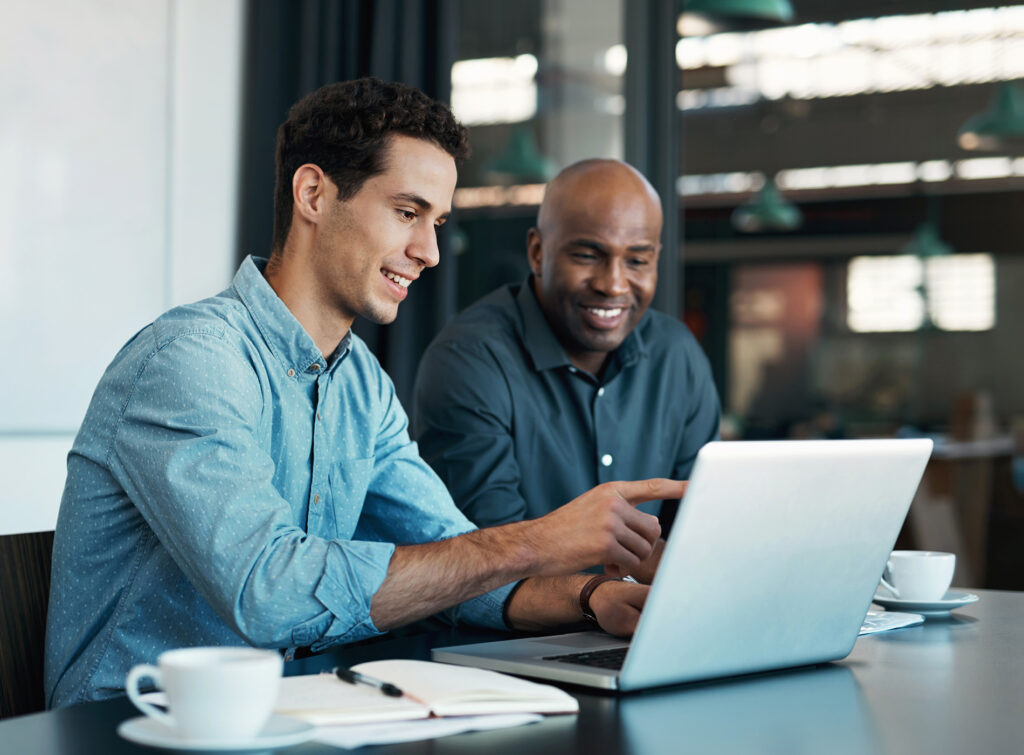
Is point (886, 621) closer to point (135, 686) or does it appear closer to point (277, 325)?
point (277, 325)

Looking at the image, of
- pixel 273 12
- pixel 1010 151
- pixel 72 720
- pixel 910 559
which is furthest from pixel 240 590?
pixel 1010 151

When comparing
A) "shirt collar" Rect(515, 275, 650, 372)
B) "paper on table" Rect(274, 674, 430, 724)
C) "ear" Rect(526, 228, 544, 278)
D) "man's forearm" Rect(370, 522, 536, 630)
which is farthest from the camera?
"ear" Rect(526, 228, 544, 278)

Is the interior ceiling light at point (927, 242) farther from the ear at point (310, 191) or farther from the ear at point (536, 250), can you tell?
the ear at point (310, 191)

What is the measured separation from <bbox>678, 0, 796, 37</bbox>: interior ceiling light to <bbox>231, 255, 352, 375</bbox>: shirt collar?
7.26 ft

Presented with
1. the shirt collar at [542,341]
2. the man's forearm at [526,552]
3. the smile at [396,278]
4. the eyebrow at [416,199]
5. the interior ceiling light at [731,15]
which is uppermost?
the interior ceiling light at [731,15]

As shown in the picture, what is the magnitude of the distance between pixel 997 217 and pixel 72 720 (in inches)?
130

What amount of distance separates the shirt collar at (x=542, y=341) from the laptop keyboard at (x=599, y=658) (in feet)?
3.71

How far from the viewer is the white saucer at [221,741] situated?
82 cm

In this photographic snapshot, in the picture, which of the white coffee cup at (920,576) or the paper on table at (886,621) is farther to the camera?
the white coffee cup at (920,576)

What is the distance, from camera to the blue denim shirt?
1213mm

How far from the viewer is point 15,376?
294 cm

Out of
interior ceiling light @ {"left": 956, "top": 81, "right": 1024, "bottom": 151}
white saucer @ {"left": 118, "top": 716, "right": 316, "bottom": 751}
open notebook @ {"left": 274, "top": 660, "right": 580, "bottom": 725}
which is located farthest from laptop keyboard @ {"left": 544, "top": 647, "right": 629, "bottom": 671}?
interior ceiling light @ {"left": 956, "top": 81, "right": 1024, "bottom": 151}

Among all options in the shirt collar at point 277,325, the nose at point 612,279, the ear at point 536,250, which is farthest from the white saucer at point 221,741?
the ear at point 536,250

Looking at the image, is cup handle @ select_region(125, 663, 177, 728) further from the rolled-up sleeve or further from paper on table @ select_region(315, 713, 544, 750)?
the rolled-up sleeve
